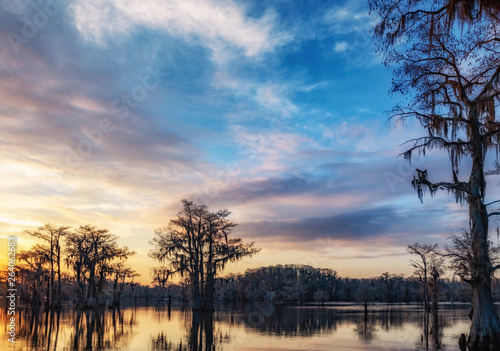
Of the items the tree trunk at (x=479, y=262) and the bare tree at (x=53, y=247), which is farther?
the bare tree at (x=53, y=247)

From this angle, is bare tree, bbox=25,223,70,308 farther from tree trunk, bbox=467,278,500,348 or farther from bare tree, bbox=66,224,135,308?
tree trunk, bbox=467,278,500,348

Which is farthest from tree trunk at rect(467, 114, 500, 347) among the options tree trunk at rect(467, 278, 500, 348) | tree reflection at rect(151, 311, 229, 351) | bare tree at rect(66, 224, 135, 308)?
bare tree at rect(66, 224, 135, 308)

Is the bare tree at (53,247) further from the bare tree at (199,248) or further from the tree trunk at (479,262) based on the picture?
the tree trunk at (479,262)

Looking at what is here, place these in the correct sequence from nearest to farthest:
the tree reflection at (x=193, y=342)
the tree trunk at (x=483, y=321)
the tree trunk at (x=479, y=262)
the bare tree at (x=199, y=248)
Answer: the tree reflection at (x=193, y=342) < the tree trunk at (x=483, y=321) < the tree trunk at (x=479, y=262) < the bare tree at (x=199, y=248)

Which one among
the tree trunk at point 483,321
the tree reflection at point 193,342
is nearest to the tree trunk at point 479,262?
the tree trunk at point 483,321

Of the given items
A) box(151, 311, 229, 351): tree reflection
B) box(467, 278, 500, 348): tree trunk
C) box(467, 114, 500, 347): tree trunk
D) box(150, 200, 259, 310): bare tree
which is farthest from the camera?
box(150, 200, 259, 310): bare tree

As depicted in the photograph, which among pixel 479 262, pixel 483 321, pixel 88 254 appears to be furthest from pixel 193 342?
pixel 88 254

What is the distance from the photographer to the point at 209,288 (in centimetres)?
4378

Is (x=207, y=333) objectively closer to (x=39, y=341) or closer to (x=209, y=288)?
(x=39, y=341)

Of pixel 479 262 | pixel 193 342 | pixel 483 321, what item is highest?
pixel 479 262

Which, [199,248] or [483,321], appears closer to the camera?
[483,321]

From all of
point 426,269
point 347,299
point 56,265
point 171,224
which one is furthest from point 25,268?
point 347,299

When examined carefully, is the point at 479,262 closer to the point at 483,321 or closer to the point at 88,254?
the point at 483,321

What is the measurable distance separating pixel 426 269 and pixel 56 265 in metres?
51.1
